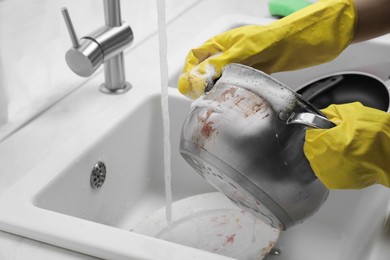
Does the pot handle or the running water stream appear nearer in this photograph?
the pot handle

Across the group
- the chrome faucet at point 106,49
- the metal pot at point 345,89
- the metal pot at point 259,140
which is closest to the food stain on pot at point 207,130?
the metal pot at point 259,140

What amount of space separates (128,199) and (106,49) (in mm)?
311

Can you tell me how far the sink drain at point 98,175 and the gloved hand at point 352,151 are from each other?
44 cm

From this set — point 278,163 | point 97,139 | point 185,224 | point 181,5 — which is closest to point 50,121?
point 97,139

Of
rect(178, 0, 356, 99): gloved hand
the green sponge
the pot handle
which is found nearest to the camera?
the pot handle

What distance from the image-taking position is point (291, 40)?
104 centimetres

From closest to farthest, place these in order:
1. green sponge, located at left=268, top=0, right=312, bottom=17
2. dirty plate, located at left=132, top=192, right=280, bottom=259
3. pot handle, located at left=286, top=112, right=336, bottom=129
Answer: pot handle, located at left=286, top=112, right=336, bottom=129, dirty plate, located at left=132, top=192, right=280, bottom=259, green sponge, located at left=268, top=0, right=312, bottom=17

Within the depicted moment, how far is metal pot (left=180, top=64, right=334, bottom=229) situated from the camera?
809 millimetres

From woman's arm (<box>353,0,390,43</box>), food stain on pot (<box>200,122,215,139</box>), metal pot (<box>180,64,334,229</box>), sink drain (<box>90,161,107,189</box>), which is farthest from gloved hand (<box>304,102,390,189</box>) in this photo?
sink drain (<box>90,161,107,189</box>)

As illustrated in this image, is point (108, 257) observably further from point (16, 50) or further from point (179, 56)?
point (179, 56)

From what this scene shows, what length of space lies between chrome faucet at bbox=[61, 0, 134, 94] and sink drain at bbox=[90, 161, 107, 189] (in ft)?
0.55

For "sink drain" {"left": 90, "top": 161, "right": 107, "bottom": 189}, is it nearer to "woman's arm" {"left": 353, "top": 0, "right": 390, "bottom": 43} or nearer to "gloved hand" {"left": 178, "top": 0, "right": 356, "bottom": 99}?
"gloved hand" {"left": 178, "top": 0, "right": 356, "bottom": 99}

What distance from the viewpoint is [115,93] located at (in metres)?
1.27

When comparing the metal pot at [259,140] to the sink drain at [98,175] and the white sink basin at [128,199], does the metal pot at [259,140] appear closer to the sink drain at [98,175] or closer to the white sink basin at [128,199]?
the white sink basin at [128,199]
